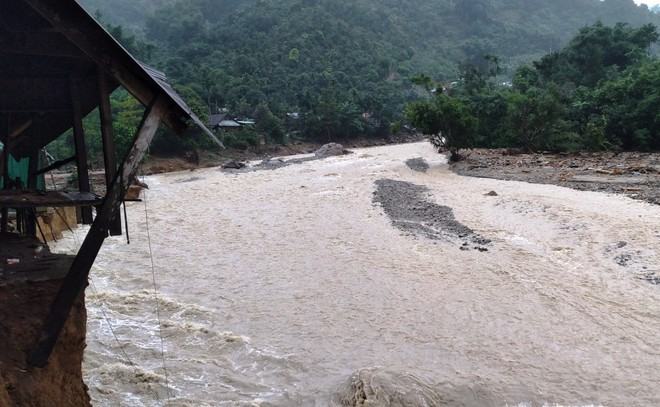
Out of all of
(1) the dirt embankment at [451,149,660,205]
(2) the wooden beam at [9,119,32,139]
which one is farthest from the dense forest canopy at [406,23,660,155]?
(2) the wooden beam at [9,119,32,139]

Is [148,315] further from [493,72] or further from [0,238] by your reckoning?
[493,72]

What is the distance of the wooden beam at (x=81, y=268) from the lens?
10.8 feet

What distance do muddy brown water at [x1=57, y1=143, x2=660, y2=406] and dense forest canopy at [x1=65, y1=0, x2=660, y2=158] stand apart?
70.7 feet

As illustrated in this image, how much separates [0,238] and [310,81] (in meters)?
54.6

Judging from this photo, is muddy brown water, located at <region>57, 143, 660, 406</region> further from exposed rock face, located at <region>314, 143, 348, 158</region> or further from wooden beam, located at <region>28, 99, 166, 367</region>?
exposed rock face, located at <region>314, 143, 348, 158</region>

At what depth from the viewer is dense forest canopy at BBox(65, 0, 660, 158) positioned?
47188 mm

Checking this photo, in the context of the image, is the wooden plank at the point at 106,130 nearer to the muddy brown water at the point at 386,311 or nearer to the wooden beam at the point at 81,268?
the wooden beam at the point at 81,268

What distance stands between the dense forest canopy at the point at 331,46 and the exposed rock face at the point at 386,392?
90.0 ft

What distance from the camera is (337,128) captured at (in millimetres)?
46406

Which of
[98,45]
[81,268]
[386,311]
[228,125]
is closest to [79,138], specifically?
[98,45]

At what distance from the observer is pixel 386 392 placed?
17.1ft

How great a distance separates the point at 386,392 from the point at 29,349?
3.25 metres

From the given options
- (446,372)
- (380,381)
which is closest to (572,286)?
(446,372)

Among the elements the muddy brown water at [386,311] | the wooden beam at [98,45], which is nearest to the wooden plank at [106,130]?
the wooden beam at [98,45]
